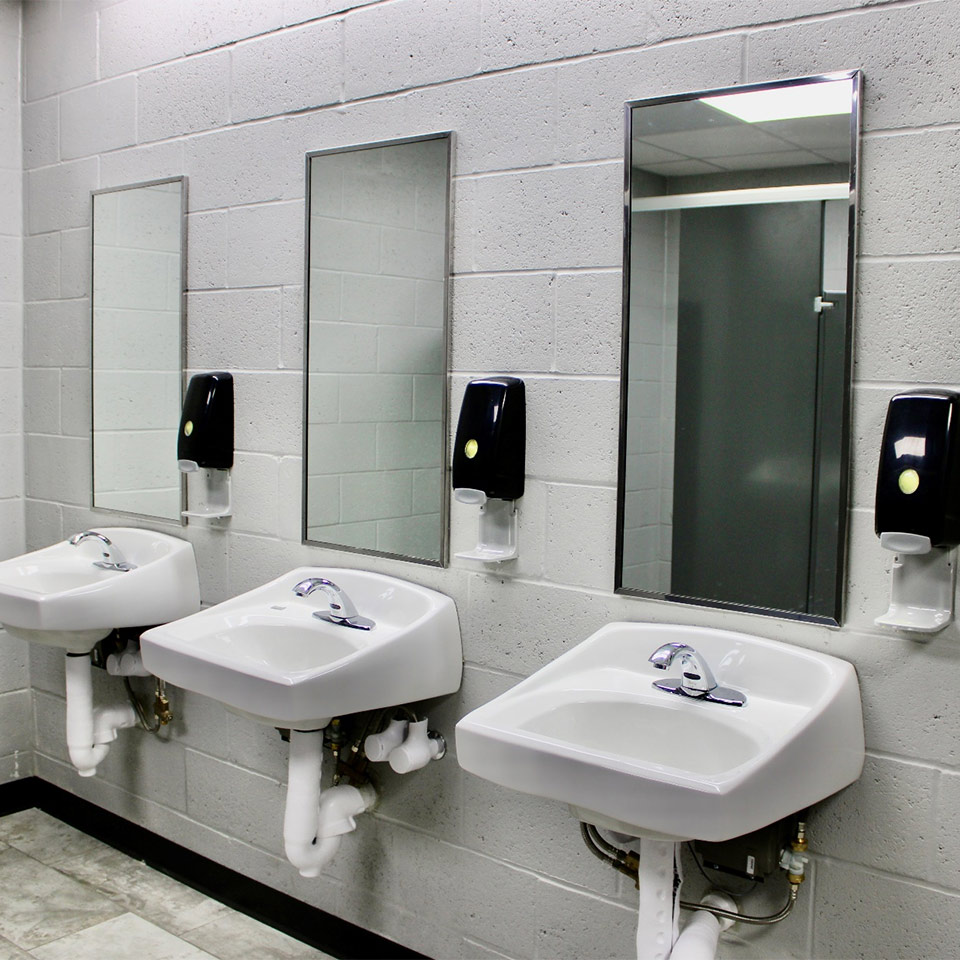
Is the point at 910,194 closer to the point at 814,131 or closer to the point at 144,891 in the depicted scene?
the point at 814,131

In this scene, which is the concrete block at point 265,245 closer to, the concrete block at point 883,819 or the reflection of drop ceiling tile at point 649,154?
the reflection of drop ceiling tile at point 649,154

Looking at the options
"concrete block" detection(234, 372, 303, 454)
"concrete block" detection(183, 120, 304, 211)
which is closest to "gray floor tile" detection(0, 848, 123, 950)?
"concrete block" detection(234, 372, 303, 454)

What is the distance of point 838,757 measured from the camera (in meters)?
1.58

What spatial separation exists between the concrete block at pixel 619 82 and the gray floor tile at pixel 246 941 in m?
1.90

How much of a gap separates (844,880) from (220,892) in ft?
5.51

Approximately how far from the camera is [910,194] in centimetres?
158

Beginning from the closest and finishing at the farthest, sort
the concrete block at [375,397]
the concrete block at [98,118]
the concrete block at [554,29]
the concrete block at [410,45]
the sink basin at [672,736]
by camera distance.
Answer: the sink basin at [672,736]
the concrete block at [554,29]
the concrete block at [410,45]
the concrete block at [375,397]
the concrete block at [98,118]

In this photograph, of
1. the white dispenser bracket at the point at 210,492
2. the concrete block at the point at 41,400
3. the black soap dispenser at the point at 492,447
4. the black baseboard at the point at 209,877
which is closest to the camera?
the black soap dispenser at the point at 492,447

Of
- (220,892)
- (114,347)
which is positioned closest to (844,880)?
(220,892)

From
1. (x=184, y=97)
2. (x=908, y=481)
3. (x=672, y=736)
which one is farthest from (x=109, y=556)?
(x=908, y=481)

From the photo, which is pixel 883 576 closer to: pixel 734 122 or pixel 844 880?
pixel 844 880

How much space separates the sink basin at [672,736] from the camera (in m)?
1.39

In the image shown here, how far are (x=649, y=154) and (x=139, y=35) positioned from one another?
166 cm

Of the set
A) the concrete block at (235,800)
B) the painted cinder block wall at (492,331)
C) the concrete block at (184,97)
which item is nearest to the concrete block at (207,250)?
the painted cinder block wall at (492,331)
